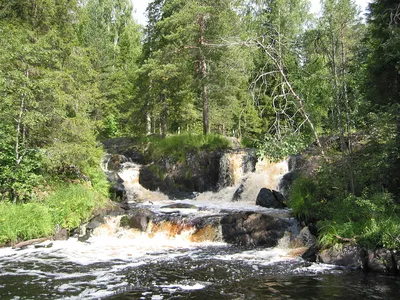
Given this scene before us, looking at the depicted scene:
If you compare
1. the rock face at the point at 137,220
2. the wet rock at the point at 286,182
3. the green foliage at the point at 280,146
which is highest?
the green foliage at the point at 280,146

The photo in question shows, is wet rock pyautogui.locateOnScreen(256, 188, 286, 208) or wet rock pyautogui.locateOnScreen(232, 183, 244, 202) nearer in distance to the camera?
wet rock pyautogui.locateOnScreen(256, 188, 286, 208)

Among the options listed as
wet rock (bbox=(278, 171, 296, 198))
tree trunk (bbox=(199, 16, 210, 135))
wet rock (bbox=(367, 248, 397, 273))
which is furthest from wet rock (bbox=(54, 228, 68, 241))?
tree trunk (bbox=(199, 16, 210, 135))

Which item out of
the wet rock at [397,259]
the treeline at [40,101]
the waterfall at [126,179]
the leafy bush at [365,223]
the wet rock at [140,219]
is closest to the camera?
the wet rock at [397,259]

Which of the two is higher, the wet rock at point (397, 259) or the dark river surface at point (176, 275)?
the wet rock at point (397, 259)

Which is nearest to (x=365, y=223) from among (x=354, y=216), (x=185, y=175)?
(x=354, y=216)

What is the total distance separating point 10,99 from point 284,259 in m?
10.2

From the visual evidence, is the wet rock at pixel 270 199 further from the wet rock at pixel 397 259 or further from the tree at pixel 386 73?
the wet rock at pixel 397 259

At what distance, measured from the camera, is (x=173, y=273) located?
8.87 meters

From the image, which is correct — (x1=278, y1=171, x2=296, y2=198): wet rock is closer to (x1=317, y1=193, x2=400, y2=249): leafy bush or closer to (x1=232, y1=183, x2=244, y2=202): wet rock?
(x1=232, y1=183, x2=244, y2=202): wet rock

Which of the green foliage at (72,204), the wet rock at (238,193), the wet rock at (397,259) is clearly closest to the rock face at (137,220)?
the green foliage at (72,204)

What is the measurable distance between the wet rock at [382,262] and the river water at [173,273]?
0.28m

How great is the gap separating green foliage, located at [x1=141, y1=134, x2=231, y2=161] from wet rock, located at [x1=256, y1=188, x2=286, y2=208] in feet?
18.8

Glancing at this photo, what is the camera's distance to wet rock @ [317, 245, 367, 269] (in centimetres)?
898

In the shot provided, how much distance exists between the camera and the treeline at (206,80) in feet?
33.8
